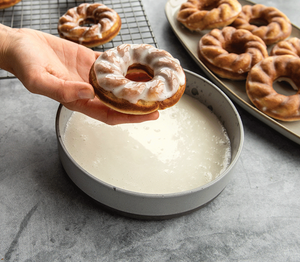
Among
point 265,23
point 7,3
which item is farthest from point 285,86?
point 7,3

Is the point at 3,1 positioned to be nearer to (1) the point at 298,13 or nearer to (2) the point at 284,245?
(2) the point at 284,245

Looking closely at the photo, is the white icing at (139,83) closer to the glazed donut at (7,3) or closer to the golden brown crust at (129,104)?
the golden brown crust at (129,104)

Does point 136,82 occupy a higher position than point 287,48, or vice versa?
point 136,82

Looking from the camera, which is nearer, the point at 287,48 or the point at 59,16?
the point at 287,48

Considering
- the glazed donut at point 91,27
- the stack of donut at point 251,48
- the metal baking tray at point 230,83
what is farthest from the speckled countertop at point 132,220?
the glazed donut at point 91,27

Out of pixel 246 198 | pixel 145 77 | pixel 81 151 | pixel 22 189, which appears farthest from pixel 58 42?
pixel 246 198

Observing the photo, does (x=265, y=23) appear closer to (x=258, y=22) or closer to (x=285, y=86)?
(x=258, y=22)
